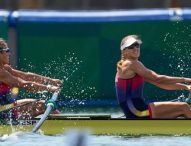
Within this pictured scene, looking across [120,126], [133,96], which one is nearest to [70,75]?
[133,96]

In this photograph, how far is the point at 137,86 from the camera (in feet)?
37.7

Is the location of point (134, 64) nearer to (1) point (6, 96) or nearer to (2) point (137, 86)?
(2) point (137, 86)

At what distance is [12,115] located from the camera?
11.5 m

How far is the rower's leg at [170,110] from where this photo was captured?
11.3 meters

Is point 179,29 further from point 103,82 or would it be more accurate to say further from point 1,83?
point 1,83

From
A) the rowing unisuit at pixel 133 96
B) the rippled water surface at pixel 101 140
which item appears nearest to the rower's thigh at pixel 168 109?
the rowing unisuit at pixel 133 96

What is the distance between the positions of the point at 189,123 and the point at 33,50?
255 inches

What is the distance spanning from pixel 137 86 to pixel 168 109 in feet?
1.70

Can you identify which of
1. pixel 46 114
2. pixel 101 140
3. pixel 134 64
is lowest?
pixel 101 140

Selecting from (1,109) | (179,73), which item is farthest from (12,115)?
(179,73)

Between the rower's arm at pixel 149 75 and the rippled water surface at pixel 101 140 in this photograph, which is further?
the rower's arm at pixel 149 75

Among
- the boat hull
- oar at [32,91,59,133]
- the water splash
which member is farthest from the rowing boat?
the water splash

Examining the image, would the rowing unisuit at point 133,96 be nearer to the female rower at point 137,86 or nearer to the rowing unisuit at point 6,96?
the female rower at point 137,86

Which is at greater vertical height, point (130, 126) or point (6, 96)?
point (6, 96)
